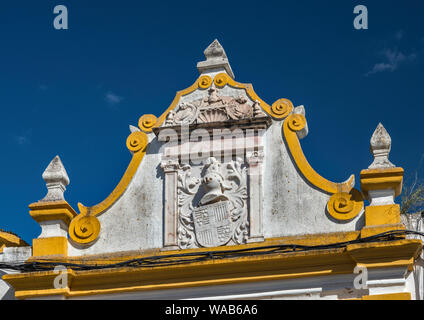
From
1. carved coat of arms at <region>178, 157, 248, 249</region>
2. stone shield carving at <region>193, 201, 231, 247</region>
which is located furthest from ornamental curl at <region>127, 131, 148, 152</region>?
stone shield carving at <region>193, 201, 231, 247</region>

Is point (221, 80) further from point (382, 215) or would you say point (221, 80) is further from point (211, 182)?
point (382, 215)

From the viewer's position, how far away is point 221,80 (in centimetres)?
1372

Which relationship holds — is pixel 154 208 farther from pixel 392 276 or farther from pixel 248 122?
pixel 392 276

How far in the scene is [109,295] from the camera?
1273 cm

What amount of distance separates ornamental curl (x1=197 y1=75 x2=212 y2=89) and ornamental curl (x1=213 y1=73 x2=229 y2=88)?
82mm

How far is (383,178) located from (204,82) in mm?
2941

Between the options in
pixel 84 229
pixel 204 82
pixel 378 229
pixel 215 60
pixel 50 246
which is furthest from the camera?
pixel 215 60

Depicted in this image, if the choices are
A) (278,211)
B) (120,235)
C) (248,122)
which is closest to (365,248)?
(278,211)

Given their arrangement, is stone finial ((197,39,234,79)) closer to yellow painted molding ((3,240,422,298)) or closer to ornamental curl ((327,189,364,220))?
ornamental curl ((327,189,364,220))

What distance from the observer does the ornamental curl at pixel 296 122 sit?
13.2 metres

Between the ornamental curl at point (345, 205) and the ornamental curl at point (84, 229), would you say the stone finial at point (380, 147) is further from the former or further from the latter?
the ornamental curl at point (84, 229)

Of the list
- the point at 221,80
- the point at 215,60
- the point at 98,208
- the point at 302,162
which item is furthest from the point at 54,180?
the point at 302,162

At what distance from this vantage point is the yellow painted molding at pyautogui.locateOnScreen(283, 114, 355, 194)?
41.7 ft
